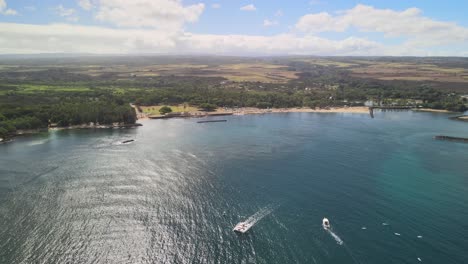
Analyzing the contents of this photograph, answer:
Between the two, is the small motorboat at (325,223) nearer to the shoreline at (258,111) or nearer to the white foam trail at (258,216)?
the white foam trail at (258,216)

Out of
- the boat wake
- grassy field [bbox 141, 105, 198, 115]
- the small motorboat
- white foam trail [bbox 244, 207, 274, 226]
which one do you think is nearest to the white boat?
the boat wake

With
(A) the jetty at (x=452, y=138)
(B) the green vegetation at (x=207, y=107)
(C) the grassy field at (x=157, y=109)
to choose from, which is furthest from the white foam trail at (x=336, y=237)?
(B) the green vegetation at (x=207, y=107)

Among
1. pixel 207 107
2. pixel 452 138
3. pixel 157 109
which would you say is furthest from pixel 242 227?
pixel 157 109

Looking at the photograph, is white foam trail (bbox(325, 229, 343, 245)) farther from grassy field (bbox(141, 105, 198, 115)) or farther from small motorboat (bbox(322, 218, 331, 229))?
grassy field (bbox(141, 105, 198, 115))

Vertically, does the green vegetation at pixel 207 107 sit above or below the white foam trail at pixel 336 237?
below

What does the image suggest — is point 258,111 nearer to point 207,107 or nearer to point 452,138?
point 207,107

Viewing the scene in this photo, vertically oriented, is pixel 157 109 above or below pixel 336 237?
below

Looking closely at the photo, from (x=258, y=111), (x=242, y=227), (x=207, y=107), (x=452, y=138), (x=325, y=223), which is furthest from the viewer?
(x=258, y=111)
